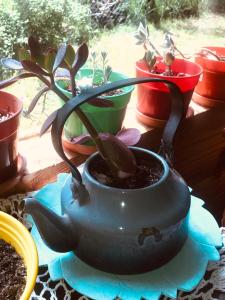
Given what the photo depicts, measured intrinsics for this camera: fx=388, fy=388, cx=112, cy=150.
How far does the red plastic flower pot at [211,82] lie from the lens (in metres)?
0.97

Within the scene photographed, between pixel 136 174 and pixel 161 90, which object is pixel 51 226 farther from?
pixel 161 90

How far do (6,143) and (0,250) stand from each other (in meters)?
0.21

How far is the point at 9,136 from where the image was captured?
1.96ft

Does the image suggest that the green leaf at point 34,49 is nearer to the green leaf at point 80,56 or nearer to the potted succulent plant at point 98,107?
the green leaf at point 80,56

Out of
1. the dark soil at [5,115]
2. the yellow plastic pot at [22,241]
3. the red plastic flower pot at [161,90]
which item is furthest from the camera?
the red plastic flower pot at [161,90]

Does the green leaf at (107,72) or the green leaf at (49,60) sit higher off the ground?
the green leaf at (49,60)

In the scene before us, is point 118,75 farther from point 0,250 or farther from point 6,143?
point 0,250

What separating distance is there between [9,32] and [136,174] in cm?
37

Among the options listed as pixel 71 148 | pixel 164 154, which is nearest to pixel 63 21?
pixel 71 148

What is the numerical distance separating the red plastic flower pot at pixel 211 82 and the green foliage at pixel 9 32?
48 cm

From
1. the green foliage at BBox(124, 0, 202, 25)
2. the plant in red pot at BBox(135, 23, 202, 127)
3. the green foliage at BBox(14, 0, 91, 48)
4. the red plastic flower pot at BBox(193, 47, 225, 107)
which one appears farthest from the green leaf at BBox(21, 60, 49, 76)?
the red plastic flower pot at BBox(193, 47, 225, 107)

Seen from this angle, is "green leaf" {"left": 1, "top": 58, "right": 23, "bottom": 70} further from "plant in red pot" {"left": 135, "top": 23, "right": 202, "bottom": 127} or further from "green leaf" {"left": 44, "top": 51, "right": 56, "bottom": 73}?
"plant in red pot" {"left": 135, "top": 23, "right": 202, "bottom": 127}

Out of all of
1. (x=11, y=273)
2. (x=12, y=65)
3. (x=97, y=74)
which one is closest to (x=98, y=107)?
(x=97, y=74)

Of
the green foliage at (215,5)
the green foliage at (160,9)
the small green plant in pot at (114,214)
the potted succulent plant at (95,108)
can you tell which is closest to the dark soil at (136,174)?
the small green plant in pot at (114,214)
